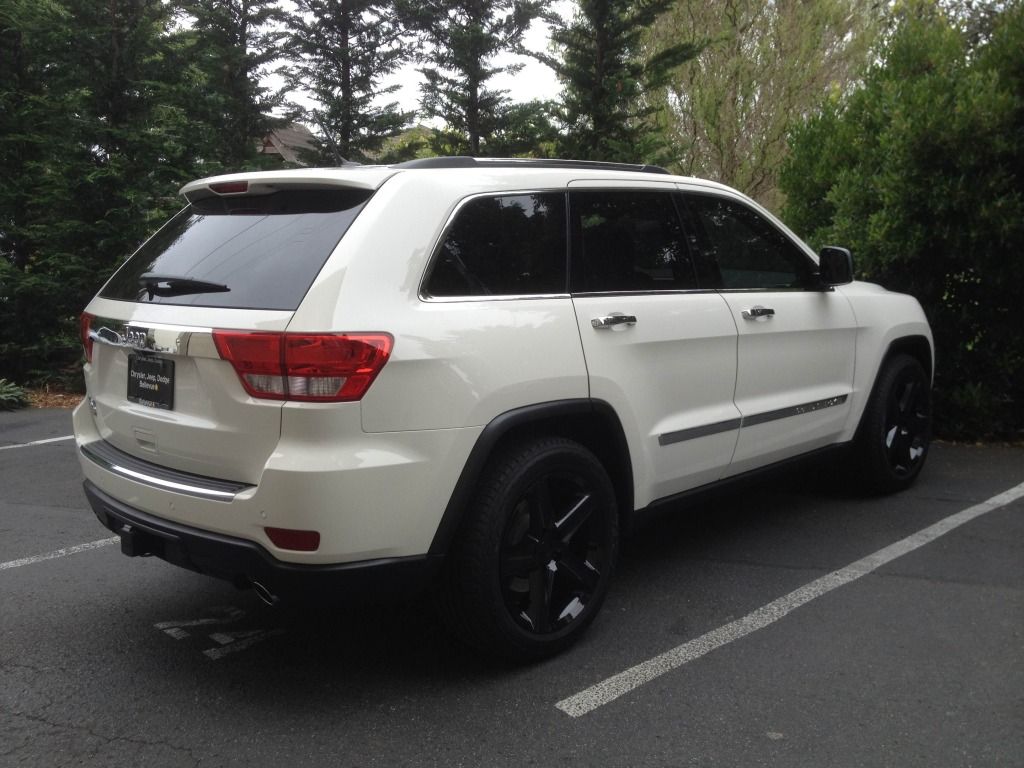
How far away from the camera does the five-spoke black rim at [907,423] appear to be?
5.39m

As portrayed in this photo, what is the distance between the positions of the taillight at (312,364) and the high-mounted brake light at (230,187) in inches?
30.6

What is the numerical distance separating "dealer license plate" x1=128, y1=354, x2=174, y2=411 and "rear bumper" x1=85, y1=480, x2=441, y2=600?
15.7 inches

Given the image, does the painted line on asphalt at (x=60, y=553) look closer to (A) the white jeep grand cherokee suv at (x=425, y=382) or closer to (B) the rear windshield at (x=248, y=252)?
(A) the white jeep grand cherokee suv at (x=425, y=382)

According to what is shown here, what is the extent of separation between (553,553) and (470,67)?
13.4m

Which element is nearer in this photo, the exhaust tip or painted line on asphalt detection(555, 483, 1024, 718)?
the exhaust tip

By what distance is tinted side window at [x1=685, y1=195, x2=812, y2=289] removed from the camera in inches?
168

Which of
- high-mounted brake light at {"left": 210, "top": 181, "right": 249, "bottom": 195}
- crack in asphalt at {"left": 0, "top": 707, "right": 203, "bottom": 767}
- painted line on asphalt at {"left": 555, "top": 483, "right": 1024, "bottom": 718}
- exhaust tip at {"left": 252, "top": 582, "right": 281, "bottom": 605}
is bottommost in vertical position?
crack in asphalt at {"left": 0, "top": 707, "right": 203, "bottom": 767}

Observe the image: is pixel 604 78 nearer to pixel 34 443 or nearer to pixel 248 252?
pixel 34 443

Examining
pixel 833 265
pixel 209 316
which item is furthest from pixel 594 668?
pixel 833 265

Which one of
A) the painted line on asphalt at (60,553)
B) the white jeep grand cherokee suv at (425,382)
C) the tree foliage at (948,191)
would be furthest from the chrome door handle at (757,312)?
the painted line on asphalt at (60,553)

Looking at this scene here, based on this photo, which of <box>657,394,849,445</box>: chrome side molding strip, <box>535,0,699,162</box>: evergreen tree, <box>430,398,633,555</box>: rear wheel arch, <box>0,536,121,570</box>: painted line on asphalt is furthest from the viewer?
<box>535,0,699,162</box>: evergreen tree

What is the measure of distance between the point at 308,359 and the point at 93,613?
1938mm

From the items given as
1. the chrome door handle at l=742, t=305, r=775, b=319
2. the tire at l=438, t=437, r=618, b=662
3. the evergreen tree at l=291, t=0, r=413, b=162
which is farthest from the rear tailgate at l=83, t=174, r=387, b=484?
the evergreen tree at l=291, t=0, r=413, b=162

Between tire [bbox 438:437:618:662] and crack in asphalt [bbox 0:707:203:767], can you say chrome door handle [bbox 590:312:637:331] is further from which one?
crack in asphalt [bbox 0:707:203:767]
